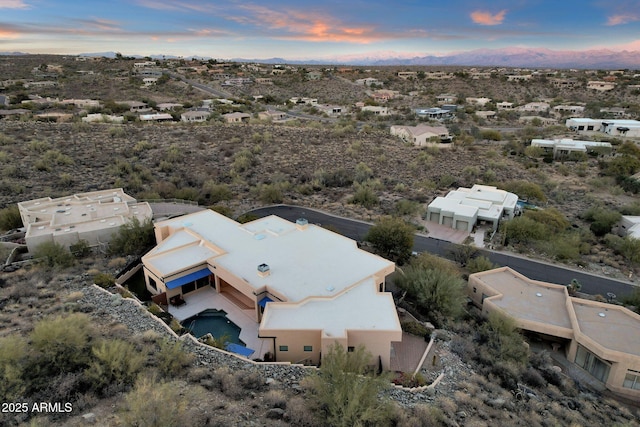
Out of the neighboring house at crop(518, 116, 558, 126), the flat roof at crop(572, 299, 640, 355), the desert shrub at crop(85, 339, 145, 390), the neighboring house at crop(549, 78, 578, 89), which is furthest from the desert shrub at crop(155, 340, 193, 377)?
the neighboring house at crop(549, 78, 578, 89)

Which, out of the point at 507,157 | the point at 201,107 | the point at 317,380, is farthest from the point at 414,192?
the point at 201,107

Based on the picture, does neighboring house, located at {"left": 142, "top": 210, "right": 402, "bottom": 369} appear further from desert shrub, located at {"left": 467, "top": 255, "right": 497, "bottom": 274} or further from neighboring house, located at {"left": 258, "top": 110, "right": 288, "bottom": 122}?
neighboring house, located at {"left": 258, "top": 110, "right": 288, "bottom": 122}

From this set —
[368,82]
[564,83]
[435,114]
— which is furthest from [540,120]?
[368,82]

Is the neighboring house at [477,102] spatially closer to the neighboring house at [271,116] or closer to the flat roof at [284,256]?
the neighboring house at [271,116]

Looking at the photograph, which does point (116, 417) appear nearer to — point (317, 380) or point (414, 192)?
point (317, 380)

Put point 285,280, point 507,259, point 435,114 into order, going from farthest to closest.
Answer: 1. point 435,114
2. point 507,259
3. point 285,280

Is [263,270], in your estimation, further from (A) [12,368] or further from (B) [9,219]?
(B) [9,219]
